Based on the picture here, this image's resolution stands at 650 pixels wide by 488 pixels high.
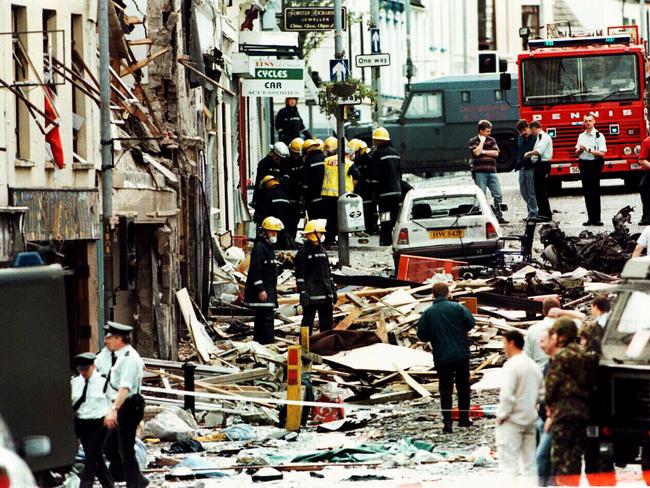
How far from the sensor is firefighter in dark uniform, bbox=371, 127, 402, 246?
35906 mm

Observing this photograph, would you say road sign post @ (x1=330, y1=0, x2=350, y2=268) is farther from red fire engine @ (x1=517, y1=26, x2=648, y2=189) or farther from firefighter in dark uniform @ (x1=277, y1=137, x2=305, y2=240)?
red fire engine @ (x1=517, y1=26, x2=648, y2=189)

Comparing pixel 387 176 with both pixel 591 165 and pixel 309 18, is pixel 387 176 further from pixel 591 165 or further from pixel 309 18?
pixel 591 165

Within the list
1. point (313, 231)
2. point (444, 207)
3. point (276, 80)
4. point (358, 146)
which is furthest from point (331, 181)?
point (313, 231)

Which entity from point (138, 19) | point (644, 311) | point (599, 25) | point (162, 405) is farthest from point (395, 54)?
point (644, 311)

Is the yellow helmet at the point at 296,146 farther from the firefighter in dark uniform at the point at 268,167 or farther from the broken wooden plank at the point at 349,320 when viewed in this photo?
the broken wooden plank at the point at 349,320

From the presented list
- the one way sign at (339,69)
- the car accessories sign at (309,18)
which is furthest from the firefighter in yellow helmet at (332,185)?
the car accessories sign at (309,18)

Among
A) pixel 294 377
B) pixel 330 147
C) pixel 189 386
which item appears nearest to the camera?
pixel 189 386

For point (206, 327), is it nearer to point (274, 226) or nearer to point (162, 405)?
point (274, 226)

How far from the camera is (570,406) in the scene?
14.3 m

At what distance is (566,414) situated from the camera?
46.9 feet

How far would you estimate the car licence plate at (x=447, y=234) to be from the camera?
3036cm

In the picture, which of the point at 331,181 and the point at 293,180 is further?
Result: the point at 293,180

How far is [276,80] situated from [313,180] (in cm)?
239

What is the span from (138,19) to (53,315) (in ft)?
47.9
